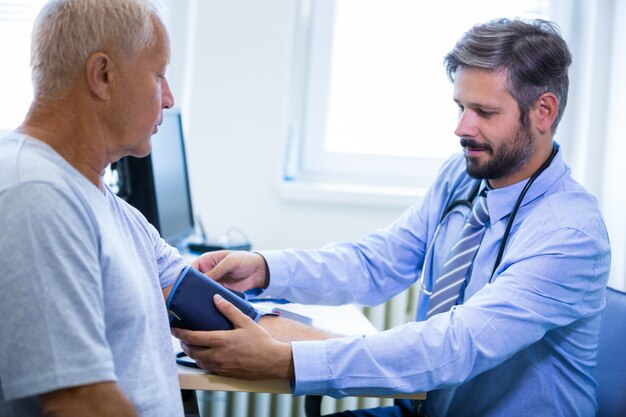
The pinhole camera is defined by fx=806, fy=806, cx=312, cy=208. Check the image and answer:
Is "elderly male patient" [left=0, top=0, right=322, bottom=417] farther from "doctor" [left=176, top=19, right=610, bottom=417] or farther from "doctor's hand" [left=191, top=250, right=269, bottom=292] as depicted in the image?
"doctor's hand" [left=191, top=250, right=269, bottom=292]

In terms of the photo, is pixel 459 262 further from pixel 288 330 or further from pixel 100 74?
pixel 100 74

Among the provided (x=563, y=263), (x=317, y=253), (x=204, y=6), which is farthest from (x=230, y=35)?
(x=563, y=263)

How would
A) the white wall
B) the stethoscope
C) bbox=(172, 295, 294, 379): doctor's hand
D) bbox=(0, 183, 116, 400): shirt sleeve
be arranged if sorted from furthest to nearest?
the white wall < the stethoscope < bbox=(172, 295, 294, 379): doctor's hand < bbox=(0, 183, 116, 400): shirt sleeve

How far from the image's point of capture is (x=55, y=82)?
1099 millimetres

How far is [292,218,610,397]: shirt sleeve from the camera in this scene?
4.76 ft

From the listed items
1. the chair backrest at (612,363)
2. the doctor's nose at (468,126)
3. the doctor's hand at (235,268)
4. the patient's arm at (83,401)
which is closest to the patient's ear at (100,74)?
the patient's arm at (83,401)

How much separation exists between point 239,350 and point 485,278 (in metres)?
0.59

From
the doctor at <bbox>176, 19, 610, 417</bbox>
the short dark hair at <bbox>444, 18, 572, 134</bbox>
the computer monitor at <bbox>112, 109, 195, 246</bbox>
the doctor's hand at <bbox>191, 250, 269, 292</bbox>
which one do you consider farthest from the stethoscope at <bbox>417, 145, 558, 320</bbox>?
the computer monitor at <bbox>112, 109, 195, 246</bbox>

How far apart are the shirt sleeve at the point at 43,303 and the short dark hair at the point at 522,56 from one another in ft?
3.43

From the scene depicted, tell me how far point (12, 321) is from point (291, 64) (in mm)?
2064

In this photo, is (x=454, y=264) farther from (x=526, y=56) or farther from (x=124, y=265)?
(x=124, y=265)

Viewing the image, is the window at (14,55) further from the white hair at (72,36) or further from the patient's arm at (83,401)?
the patient's arm at (83,401)

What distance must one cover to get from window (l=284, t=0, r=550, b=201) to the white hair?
190 cm

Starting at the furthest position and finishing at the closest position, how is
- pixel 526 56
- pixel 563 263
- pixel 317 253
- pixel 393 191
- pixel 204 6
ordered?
1. pixel 393 191
2. pixel 204 6
3. pixel 317 253
4. pixel 526 56
5. pixel 563 263
